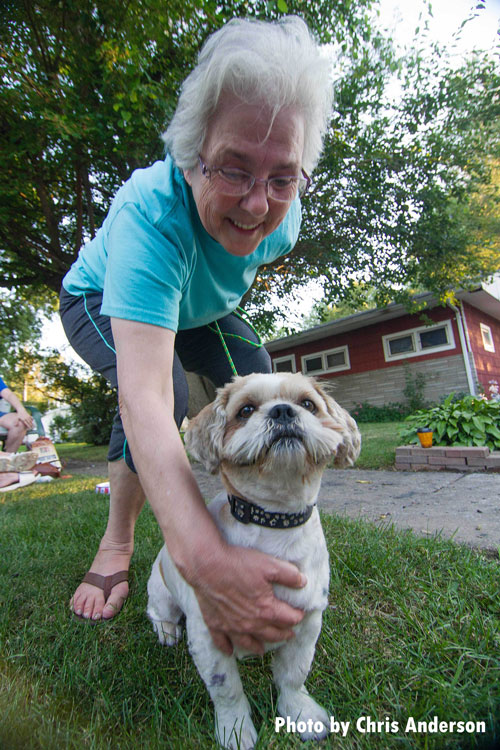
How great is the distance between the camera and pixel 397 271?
9023mm

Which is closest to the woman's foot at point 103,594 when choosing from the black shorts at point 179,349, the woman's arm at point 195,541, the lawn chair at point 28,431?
the black shorts at point 179,349

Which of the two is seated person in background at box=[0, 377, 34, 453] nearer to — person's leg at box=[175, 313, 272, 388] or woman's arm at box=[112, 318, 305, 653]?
person's leg at box=[175, 313, 272, 388]

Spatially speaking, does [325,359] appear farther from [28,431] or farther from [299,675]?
[299,675]

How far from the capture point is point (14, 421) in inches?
288

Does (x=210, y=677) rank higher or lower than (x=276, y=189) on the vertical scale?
lower

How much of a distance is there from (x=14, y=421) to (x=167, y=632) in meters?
6.81

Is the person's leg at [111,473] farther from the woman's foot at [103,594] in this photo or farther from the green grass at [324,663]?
the green grass at [324,663]

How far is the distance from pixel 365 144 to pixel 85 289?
24.2ft

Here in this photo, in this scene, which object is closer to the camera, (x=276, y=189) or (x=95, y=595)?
(x=276, y=189)

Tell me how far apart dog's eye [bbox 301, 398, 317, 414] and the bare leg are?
1.07 meters

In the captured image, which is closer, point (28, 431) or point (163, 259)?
point (163, 259)

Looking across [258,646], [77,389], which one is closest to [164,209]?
[258,646]

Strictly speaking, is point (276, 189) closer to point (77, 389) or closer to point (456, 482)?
point (456, 482)

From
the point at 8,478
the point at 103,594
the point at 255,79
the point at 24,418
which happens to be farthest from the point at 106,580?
the point at 24,418
